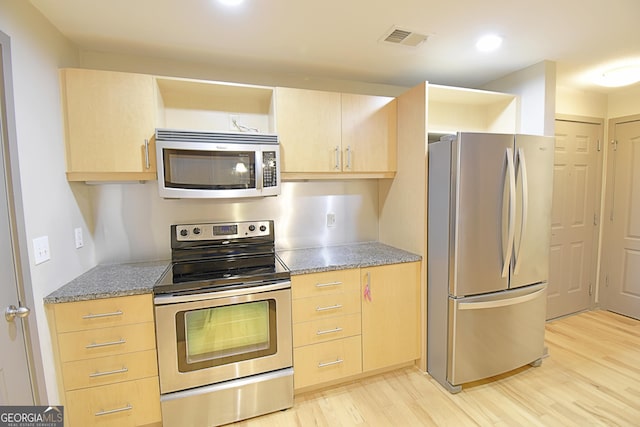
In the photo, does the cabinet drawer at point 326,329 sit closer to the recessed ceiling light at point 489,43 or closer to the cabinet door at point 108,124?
the cabinet door at point 108,124

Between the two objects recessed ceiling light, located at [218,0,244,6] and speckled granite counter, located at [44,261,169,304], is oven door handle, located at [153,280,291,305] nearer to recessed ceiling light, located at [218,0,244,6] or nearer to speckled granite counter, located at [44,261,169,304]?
speckled granite counter, located at [44,261,169,304]

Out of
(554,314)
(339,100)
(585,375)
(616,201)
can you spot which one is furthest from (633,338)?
(339,100)

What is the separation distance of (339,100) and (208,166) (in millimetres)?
1070

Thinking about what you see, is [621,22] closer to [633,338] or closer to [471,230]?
[471,230]

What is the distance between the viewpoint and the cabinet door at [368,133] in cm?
225

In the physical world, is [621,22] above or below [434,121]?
above

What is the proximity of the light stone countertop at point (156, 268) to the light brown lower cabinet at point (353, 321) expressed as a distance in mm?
60

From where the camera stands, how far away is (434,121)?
256 cm

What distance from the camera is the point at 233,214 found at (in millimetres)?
2326

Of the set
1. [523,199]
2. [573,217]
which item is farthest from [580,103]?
[523,199]

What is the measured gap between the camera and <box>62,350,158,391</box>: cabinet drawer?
1518mm

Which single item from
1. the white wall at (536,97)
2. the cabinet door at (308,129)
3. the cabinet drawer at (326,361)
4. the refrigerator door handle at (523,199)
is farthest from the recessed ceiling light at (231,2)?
the white wall at (536,97)

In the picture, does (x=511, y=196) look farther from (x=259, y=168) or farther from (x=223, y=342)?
(x=223, y=342)

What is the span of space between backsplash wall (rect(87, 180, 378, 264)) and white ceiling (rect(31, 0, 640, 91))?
94 centimetres
